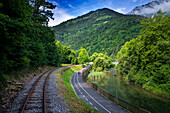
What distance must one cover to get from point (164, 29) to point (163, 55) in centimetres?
846

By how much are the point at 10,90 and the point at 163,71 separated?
32.8m

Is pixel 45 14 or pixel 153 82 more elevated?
pixel 45 14

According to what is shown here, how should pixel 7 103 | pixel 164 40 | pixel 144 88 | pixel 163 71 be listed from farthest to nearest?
1. pixel 144 88
2. pixel 164 40
3. pixel 163 71
4. pixel 7 103

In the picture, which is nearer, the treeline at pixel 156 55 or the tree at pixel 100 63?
→ the treeline at pixel 156 55

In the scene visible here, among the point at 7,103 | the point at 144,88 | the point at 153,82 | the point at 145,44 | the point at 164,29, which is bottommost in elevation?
the point at 144,88

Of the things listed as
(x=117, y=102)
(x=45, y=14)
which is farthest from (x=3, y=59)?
(x=45, y=14)

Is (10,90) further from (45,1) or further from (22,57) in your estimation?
(45,1)

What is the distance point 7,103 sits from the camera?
8.32 meters

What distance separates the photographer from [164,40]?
2883 centimetres

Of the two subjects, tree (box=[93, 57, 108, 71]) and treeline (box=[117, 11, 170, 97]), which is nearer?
treeline (box=[117, 11, 170, 97])

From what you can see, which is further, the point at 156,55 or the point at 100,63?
the point at 100,63

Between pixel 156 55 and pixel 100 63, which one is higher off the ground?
pixel 156 55

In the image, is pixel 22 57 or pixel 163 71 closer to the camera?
pixel 22 57

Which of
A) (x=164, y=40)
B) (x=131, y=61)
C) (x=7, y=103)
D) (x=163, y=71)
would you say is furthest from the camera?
(x=131, y=61)
